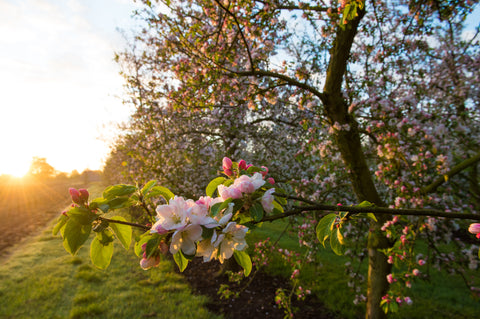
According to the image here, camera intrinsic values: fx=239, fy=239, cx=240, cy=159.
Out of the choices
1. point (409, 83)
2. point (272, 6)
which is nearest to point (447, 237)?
point (409, 83)

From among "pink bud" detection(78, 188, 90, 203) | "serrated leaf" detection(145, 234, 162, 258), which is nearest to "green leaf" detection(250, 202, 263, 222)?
"serrated leaf" detection(145, 234, 162, 258)

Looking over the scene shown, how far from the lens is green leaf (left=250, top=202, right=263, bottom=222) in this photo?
785 millimetres

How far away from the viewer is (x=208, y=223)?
2.55 ft

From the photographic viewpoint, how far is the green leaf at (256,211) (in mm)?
785

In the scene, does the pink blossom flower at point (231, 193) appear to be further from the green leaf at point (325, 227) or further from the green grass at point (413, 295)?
the green grass at point (413, 295)

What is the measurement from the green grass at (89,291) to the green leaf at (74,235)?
4469 millimetres

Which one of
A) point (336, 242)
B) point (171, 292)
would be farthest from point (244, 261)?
point (171, 292)

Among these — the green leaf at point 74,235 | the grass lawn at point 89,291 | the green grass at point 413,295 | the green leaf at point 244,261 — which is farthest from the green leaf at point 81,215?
the grass lawn at point 89,291

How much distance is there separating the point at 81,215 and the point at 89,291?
20.6ft

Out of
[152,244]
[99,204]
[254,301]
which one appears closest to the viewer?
[152,244]

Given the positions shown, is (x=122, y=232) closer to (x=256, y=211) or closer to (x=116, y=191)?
(x=116, y=191)

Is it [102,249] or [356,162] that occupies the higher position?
[356,162]

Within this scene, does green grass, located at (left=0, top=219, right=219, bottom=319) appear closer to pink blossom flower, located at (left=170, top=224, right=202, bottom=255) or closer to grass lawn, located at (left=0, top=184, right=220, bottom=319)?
grass lawn, located at (left=0, top=184, right=220, bottom=319)

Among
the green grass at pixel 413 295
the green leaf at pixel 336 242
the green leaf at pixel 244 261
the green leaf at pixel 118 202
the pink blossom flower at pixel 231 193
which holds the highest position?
the pink blossom flower at pixel 231 193
